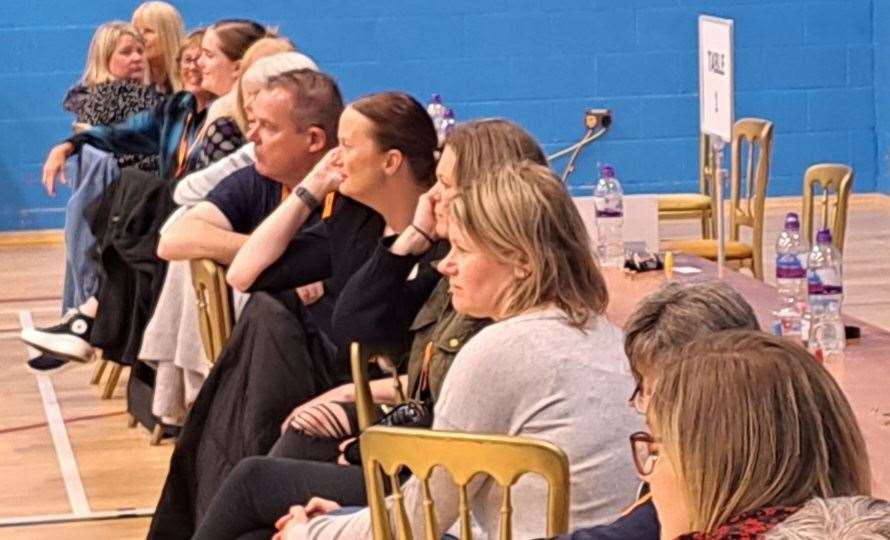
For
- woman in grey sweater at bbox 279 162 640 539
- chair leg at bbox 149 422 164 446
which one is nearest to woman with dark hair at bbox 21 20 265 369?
chair leg at bbox 149 422 164 446

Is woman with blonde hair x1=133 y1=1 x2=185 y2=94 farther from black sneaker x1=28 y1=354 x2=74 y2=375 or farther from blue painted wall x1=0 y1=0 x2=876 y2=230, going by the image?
blue painted wall x1=0 y1=0 x2=876 y2=230

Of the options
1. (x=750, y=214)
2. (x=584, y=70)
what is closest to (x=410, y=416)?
(x=750, y=214)

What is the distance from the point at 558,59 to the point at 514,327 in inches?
289

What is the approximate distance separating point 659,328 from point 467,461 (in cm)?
34

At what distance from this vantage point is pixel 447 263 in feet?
9.84

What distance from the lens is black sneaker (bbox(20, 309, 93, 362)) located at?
646 centimetres

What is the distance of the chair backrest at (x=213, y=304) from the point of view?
4621 mm

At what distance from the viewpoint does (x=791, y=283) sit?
14.1ft

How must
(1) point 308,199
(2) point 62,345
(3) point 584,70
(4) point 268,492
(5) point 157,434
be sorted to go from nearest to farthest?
(4) point 268,492, (1) point 308,199, (5) point 157,434, (2) point 62,345, (3) point 584,70

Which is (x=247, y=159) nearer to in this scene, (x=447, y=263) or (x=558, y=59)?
(x=447, y=263)

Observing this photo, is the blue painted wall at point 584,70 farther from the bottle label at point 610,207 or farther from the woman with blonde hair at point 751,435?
the woman with blonde hair at point 751,435

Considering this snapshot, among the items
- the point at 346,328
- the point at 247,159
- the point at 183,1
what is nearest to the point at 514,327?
the point at 346,328

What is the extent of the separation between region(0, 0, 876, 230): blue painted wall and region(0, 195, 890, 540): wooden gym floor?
1.17m

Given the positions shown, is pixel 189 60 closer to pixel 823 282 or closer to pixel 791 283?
pixel 791 283
